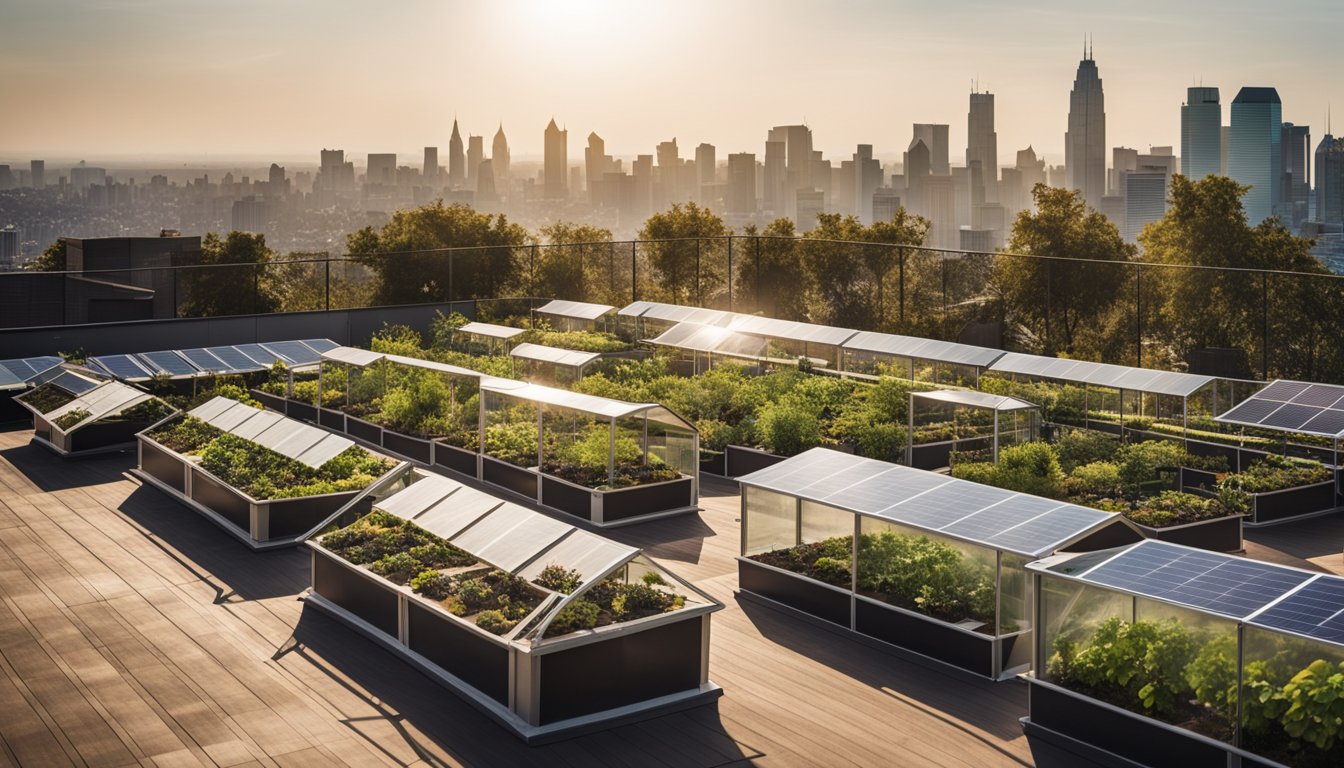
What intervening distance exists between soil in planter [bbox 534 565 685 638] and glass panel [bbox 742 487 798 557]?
11.1ft

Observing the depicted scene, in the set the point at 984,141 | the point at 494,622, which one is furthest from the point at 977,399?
the point at 984,141

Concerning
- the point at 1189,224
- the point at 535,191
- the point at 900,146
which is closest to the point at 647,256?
the point at 1189,224

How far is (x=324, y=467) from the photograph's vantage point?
17703mm

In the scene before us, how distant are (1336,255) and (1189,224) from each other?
1987 centimetres

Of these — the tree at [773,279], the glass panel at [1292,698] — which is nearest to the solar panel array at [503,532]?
the glass panel at [1292,698]

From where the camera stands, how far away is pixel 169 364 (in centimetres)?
2639

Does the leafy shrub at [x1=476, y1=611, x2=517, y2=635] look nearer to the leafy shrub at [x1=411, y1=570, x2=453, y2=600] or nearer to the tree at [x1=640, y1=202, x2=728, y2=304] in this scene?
the leafy shrub at [x1=411, y1=570, x2=453, y2=600]

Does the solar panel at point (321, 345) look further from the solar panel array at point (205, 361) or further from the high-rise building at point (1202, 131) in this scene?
the high-rise building at point (1202, 131)

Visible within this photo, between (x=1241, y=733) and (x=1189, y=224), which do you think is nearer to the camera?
(x=1241, y=733)

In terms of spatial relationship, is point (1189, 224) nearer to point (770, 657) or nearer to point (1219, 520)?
point (1219, 520)

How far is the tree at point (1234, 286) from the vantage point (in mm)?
31125

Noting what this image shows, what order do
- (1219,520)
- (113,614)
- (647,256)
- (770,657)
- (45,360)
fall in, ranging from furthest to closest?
1. (647,256)
2. (45,360)
3. (1219,520)
4. (113,614)
5. (770,657)

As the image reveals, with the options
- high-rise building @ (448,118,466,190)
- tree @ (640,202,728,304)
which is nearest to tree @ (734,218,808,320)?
tree @ (640,202,728,304)

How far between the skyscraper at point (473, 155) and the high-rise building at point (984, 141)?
5300cm
